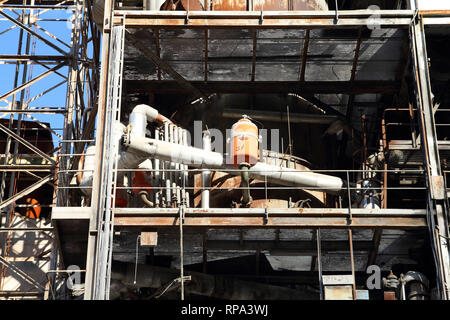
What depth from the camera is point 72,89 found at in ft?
90.3

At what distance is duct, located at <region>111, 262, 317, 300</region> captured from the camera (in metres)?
22.7

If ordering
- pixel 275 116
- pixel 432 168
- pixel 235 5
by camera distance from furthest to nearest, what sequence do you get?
pixel 275 116
pixel 235 5
pixel 432 168

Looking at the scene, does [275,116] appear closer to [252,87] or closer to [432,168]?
[252,87]

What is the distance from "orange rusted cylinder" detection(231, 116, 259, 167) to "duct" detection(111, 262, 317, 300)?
9.73ft

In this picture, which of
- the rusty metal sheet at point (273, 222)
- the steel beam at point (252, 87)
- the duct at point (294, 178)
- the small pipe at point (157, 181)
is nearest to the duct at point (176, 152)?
the small pipe at point (157, 181)

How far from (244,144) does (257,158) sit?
535 mm

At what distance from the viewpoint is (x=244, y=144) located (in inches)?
873

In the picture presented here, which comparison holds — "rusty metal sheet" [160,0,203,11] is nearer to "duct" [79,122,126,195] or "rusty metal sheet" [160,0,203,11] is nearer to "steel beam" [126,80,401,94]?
"steel beam" [126,80,401,94]

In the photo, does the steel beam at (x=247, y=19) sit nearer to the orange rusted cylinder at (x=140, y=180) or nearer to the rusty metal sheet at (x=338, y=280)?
the orange rusted cylinder at (x=140, y=180)

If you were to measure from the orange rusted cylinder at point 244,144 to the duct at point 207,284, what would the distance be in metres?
2.96

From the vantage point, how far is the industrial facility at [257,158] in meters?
21.2

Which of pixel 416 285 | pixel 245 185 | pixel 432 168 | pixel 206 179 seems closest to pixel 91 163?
pixel 206 179

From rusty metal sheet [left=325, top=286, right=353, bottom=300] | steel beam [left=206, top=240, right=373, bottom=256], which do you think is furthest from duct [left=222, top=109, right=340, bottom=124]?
rusty metal sheet [left=325, top=286, right=353, bottom=300]
